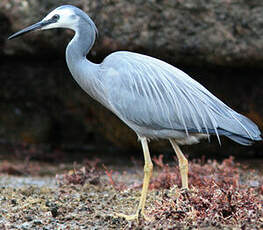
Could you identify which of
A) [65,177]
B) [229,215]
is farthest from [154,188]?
[229,215]

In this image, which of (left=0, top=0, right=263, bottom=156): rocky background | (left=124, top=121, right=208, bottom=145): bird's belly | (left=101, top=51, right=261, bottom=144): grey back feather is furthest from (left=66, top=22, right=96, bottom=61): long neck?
(left=0, top=0, right=263, bottom=156): rocky background

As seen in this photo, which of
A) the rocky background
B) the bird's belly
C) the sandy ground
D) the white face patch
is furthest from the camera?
the rocky background

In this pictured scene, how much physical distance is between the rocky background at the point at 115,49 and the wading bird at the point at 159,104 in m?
2.52

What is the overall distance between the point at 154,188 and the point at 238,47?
8.42ft

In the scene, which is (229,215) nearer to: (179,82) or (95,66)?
(179,82)

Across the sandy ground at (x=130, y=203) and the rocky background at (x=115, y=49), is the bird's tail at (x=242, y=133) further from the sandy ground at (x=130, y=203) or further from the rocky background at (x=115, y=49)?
the rocky background at (x=115, y=49)

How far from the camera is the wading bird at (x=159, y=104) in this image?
4.74m

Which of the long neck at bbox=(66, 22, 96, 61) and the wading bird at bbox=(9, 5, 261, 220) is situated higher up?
the long neck at bbox=(66, 22, 96, 61)

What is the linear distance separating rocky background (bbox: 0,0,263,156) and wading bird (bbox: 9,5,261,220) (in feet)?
8.27

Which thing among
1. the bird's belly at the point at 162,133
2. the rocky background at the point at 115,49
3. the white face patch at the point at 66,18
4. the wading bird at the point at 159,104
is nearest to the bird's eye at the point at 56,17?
the white face patch at the point at 66,18

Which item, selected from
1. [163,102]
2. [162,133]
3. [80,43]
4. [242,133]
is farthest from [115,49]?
[242,133]

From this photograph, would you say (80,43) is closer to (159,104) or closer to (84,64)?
(84,64)

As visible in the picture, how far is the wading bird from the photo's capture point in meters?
4.74

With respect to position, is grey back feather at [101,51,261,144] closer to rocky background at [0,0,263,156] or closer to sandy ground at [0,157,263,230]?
sandy ground at [0,157,263,230]
